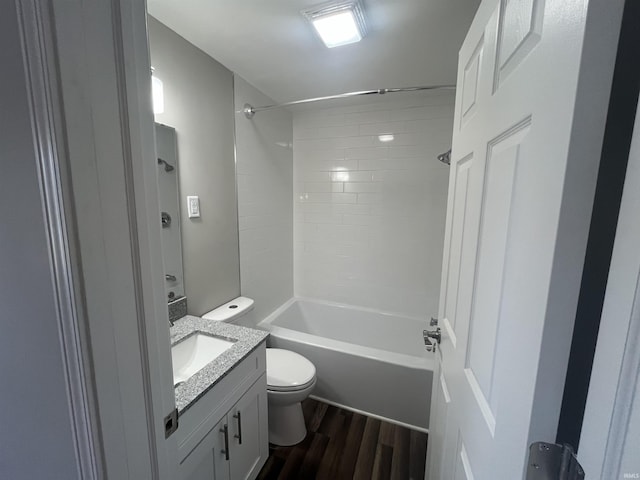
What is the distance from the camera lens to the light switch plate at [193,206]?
1.52m

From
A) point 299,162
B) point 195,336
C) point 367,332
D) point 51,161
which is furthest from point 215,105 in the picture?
point 367,332

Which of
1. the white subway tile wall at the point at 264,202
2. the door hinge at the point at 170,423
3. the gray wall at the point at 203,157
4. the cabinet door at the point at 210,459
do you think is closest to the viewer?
the door hinge at the point at 170,423

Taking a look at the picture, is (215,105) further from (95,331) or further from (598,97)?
(598,97)

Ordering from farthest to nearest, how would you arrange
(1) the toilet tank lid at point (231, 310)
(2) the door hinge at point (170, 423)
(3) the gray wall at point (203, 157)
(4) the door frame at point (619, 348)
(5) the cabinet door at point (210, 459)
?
1. (1) the toilet tank lid at point (231, 310)
2. (3) the gray wall at point (203, 157)
3. (5) the cabinet door at point (210, 459)
4. (2) the door hinge at point (170, 423)
5. (4) the door frame at point (619, 348)

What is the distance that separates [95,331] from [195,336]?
1.02 meters

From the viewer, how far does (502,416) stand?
494 millimetres

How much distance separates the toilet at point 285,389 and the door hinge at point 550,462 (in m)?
1.31

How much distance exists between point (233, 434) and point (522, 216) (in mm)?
1358

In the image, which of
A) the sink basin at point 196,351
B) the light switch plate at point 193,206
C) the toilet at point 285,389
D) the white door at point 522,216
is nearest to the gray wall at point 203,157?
the light switch plate at point 193,206

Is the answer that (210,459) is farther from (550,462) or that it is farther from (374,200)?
(374,200)

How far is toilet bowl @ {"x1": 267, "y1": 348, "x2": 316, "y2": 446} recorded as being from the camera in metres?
1.52

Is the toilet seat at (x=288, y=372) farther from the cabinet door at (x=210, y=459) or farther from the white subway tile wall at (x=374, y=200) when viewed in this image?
the white subway tile wall at (x=374, y=200)

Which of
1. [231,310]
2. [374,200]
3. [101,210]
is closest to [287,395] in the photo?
[231,310]

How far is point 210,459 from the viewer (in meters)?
1.01
